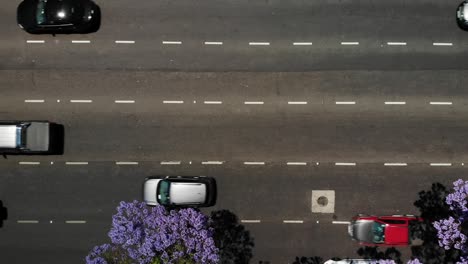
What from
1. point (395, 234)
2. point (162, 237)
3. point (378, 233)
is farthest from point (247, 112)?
point (395, 234)

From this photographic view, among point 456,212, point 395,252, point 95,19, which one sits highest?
point 95,19

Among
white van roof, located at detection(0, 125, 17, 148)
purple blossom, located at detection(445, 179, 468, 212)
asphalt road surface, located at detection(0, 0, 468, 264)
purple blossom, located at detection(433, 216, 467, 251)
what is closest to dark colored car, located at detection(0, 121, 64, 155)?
white van roof, located at detection(0, 125, 17, 148)

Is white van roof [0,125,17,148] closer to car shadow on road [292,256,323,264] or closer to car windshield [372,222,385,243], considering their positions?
car shadow on road [292,256,323,264]

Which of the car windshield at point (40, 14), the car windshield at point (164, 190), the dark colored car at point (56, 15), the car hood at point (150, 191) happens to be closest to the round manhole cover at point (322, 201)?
the car windshield at point (164, 190)

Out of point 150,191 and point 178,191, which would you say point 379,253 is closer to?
point 178,191

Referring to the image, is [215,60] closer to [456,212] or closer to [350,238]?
[350,238]

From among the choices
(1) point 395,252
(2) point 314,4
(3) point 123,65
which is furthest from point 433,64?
(3) point 123,65

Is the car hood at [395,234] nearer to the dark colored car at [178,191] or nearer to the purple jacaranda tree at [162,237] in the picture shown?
the purple jacaranda tree at [162,237]
